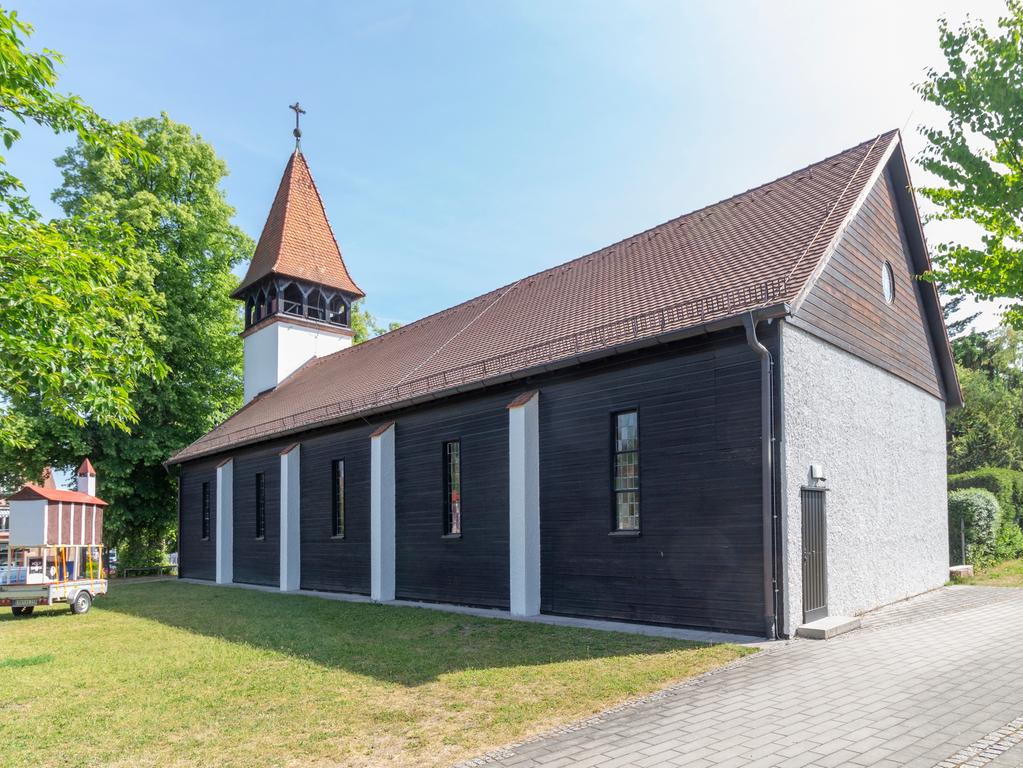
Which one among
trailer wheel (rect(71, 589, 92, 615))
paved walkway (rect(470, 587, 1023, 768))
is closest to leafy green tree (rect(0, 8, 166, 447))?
trailer wheel (rect(71, 589, 92, 615))

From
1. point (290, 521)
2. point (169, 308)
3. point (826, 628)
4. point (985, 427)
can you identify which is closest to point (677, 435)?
point (826, 628)

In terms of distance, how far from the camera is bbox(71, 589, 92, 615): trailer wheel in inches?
674

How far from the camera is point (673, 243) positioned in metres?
15.7

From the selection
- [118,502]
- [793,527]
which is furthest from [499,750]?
[118,502]

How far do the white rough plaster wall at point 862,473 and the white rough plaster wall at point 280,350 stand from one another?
20803 mm

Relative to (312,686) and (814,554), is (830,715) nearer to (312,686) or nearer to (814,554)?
(814,554)

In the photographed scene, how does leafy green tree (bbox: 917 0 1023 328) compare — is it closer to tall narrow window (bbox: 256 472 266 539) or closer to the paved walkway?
the paved walkway

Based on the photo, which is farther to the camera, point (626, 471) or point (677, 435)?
point (626, 471)

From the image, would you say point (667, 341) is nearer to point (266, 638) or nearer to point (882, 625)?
point (882, 625)

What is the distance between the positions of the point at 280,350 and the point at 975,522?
72.5 feet

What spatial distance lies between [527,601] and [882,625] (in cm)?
534

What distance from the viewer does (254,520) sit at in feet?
76.0

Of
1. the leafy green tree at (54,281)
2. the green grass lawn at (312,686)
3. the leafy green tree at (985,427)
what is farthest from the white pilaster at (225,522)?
the leafy green tree at (985,427)

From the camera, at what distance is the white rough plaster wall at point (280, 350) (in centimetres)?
2845
